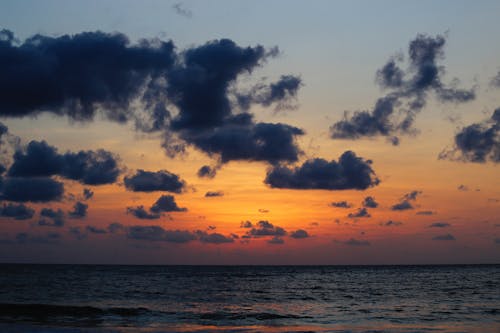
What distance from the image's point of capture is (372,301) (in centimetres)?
6147

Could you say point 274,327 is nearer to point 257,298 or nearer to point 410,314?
point 410,314

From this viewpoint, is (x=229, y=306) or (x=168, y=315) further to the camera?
(x=229, y=306)

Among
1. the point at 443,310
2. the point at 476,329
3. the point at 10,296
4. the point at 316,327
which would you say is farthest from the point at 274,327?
the point at 10,296

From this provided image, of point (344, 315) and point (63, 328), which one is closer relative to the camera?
point (63, 328)

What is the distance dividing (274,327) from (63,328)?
50.6ft

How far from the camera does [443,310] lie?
50.4 metres

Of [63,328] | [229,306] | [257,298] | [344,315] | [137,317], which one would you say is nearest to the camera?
[63,328]

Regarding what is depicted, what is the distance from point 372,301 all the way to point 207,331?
99.6 ft

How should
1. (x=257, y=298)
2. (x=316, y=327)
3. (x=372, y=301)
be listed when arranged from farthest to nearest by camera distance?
(x=257, y=298) < (x=372, y=301) < (x=316, y=327)

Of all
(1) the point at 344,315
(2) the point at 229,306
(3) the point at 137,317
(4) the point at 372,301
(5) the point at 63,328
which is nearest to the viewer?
(5) the point at 63,328

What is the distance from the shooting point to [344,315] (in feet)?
156

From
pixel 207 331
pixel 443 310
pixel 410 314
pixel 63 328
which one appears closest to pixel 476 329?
pixel 410 314

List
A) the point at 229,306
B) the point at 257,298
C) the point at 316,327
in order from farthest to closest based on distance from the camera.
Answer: the point at 257,298, the point at 229,306, the point at 316,327

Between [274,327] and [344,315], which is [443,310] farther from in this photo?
[274,327]
